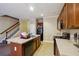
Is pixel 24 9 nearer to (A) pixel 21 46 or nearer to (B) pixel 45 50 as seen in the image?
(A) pixel 21 46

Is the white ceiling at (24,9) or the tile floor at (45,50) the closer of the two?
the white ceiling at (24,9)

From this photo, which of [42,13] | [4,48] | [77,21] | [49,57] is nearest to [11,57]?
[4,48]

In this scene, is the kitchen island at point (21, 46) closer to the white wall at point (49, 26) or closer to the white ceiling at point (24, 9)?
the white wall at point (49, 26)

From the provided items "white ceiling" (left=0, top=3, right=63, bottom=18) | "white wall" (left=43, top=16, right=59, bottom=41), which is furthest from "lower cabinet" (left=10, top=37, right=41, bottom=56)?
"white ceiling" (left=0, top=3, right=63, bottom=18)

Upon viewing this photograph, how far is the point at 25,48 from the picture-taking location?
59.6 inches

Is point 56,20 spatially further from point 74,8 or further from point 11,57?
point 11,57

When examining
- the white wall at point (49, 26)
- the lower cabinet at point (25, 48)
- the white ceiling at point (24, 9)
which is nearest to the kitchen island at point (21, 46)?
the lower cabinet at point (25, 48)

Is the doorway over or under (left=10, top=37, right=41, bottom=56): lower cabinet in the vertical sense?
over

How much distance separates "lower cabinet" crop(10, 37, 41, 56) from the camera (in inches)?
58.0

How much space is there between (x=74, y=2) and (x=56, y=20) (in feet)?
1.15

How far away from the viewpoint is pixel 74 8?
5.18ft

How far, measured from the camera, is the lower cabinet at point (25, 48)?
1.47m

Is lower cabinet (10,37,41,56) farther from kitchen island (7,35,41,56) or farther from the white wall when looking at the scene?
the white wall

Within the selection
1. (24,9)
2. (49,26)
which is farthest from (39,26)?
(24,9)
